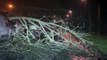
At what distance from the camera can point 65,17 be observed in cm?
535

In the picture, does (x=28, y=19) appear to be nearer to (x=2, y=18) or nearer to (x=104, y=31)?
(x=2, y=18)

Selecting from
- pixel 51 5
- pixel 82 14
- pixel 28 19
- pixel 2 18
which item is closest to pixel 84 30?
pixel 82 14

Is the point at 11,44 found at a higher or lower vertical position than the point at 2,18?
lower

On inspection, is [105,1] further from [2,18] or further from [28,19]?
[2,18]

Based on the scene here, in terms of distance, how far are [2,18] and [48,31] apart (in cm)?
92

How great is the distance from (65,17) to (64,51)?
108cm

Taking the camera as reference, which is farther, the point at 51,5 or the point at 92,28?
the point at 92,28

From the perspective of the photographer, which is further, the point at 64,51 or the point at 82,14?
the point at 82,14

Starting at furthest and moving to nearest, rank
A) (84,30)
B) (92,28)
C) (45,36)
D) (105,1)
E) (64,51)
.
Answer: (105,1), (92,28), (84,30), (45,36), (64,51)

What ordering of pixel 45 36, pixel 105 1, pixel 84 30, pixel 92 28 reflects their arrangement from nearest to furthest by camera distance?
pixel 45 36
pixel 84 30
pixel 92 28
pixel 105 1

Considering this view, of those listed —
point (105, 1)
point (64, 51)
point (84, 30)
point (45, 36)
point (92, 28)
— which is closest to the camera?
point (64, 51)

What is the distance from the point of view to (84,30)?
530cm

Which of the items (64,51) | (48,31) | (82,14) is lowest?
(64,51)

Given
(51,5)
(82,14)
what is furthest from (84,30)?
(51,5)
